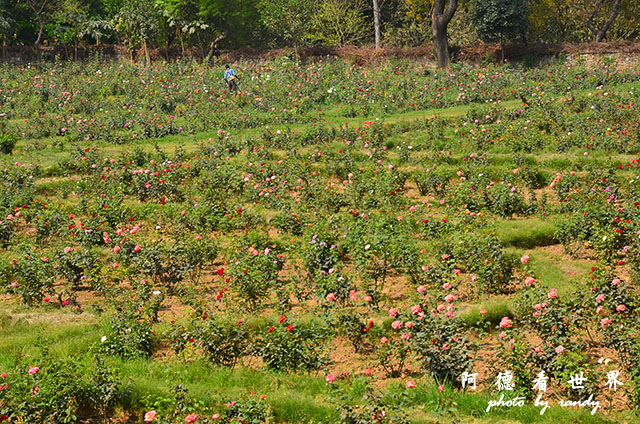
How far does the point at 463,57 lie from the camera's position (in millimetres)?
28578

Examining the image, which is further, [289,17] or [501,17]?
[289,17]

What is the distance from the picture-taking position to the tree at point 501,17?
91.7ft

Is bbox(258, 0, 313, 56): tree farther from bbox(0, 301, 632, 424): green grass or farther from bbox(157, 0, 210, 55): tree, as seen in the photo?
bbox(0, 301, 632, 424): green grass

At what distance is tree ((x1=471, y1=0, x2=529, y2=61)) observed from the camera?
27.9 m

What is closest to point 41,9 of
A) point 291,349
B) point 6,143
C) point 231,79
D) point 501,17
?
point 231,79

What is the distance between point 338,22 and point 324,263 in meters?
26.6

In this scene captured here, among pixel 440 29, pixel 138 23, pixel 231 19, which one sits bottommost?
pixel 440 29

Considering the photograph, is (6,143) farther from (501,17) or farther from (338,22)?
(338,22)

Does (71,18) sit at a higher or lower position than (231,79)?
higher

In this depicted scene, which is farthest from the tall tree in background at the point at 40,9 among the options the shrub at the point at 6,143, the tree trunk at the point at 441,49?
the tree trunk at the point at 441,49

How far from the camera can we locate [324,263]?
32.5ft

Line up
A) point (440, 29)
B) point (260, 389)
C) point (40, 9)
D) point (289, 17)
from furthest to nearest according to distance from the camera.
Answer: point (40, 9), point (289, 17), point (440, 29), point (260, 389)

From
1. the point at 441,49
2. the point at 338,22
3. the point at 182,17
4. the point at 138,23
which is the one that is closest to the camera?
the point at 441,49

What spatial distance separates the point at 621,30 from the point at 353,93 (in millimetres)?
20606
